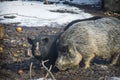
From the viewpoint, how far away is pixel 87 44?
20.2ft

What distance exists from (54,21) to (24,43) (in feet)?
10.7

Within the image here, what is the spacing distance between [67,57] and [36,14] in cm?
695

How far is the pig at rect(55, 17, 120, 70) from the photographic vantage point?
6117 millimetres

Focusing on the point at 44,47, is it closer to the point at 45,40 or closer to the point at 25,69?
the point at 45,40

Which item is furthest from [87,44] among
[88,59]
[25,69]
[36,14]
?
[36,14]

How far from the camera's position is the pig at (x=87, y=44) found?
612 cm

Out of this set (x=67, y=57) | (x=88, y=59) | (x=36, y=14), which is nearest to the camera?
(x=67, y=57)

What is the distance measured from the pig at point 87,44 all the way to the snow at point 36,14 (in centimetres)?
397

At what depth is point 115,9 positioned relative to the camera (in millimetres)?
14273

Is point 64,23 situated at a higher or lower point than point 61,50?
lower

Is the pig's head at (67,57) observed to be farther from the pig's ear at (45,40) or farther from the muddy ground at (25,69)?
the pig's ear at (45,40)

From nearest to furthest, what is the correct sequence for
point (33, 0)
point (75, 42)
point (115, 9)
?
point (75, 42) < point (115, 9) < point (33, 0)

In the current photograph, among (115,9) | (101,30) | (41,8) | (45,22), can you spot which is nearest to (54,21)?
(45,22)

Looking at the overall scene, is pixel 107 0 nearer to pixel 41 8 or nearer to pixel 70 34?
pixel 41 8
